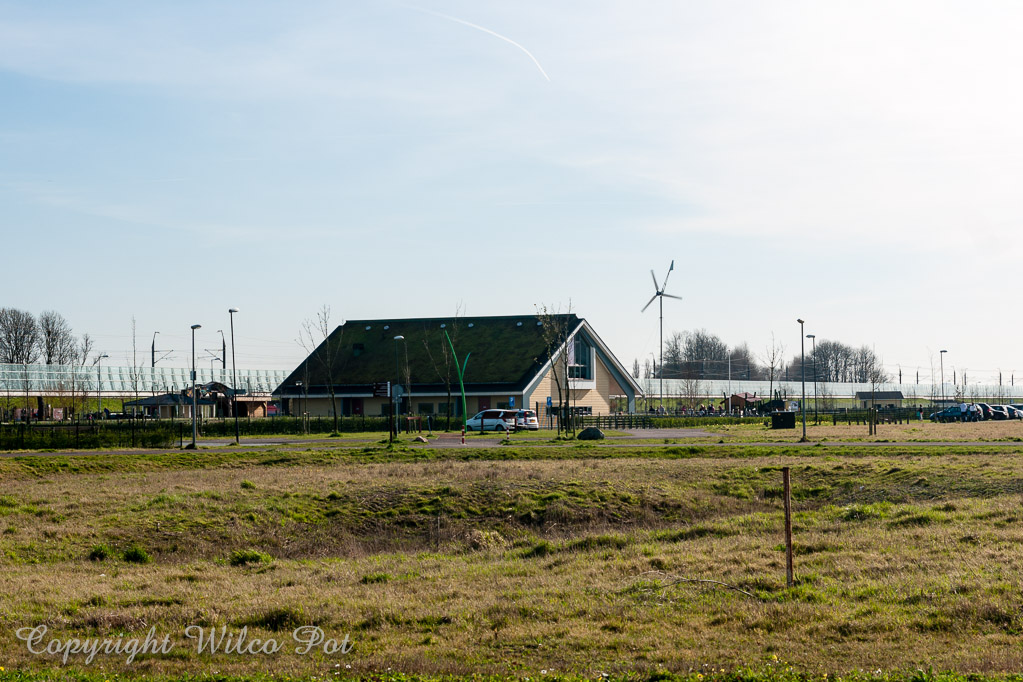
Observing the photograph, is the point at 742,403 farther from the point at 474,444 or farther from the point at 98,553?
the point at 98,553

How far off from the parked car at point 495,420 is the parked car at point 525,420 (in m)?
0.27

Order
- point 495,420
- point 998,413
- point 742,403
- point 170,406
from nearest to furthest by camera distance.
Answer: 1. point 495,420
2. point 998,413
3. point 170,406
4. point 742,403

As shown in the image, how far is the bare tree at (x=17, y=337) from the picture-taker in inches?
3937

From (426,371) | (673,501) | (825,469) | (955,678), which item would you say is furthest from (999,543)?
(426,371)

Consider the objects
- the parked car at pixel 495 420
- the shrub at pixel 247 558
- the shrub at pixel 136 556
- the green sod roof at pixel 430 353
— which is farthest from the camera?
the green sod roof at pixel 430 353

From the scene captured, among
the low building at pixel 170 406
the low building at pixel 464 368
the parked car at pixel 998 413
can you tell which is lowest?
the parked car at pixel 998 413

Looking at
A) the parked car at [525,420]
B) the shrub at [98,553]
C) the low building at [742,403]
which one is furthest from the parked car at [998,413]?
the shrub at [98,553]

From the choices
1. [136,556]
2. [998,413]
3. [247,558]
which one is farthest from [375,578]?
[998,413]

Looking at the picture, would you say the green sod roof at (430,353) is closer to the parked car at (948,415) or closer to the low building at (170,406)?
the low building at (170,406)

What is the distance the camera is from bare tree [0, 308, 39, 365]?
100m

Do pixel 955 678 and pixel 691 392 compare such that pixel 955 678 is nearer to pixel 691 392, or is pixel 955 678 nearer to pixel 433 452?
pixel 433 452

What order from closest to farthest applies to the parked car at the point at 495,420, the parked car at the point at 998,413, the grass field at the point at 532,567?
1. the grass field at the point at 532,567
2. the parked car at the point at 495,420
3. the parked car at the point at 998,413

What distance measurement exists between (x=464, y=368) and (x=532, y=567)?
5822 cm

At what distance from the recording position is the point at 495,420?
59125 millimetres
